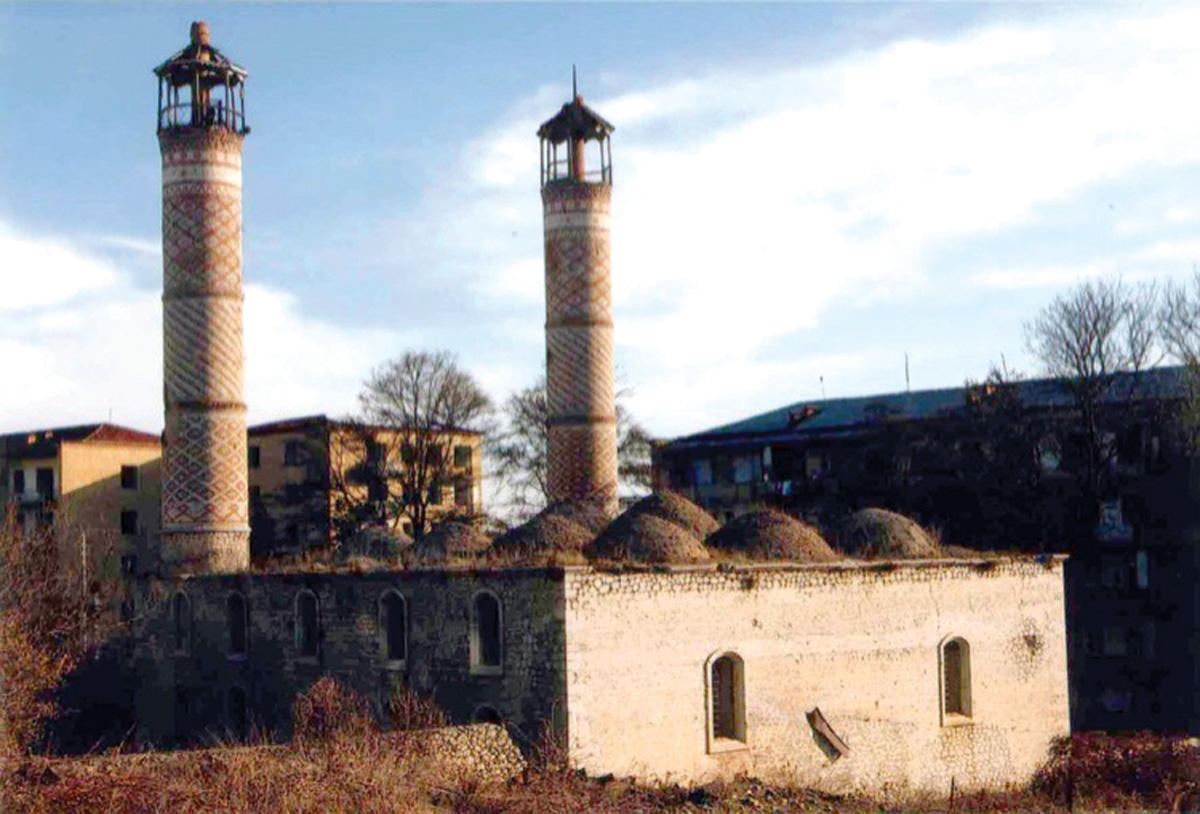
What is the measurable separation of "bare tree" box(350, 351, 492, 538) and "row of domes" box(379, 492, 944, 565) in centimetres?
1353

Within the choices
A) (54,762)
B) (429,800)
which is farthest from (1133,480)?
(54,762)

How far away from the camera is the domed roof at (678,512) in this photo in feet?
74.8

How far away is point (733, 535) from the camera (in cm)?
2178

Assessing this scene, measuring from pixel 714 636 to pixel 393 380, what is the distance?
21.2 metres

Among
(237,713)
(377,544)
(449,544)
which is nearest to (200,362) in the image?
(377,544)

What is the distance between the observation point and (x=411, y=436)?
38844 mm

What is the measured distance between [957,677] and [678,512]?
467cm

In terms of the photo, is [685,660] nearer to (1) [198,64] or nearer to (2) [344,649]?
(2) [344,649]

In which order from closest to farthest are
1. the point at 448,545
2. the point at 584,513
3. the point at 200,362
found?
the point at 448,545, the point at 200,362, the point at 584,513

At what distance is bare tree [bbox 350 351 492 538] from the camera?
37.8 m

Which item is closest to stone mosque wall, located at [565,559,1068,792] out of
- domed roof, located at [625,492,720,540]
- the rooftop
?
domed roof, located at [625,492,720,540]

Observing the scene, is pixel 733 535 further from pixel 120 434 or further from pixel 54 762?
pixel 120 434

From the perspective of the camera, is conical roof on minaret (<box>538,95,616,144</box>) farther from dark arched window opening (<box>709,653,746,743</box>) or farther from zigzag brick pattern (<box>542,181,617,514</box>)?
dark arched window opening (<box>709,653,746,743</box>)

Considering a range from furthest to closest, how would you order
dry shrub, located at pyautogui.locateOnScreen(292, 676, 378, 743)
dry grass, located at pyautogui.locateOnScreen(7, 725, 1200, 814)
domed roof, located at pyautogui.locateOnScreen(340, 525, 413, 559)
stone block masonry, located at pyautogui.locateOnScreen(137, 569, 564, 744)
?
domed roof, located at pyautogui.locateOnScreen(340, 525, 413, 559)
stone block masonry, located at pyautogui.locateOnScreen(137, 569, 564, 744)
dry shrub, located at pyautogui.locateOnScreen(292, 676, 378, 743)
dry grass, located at pyautogui.locateOnScreen(7, 725, 1200, 814)
